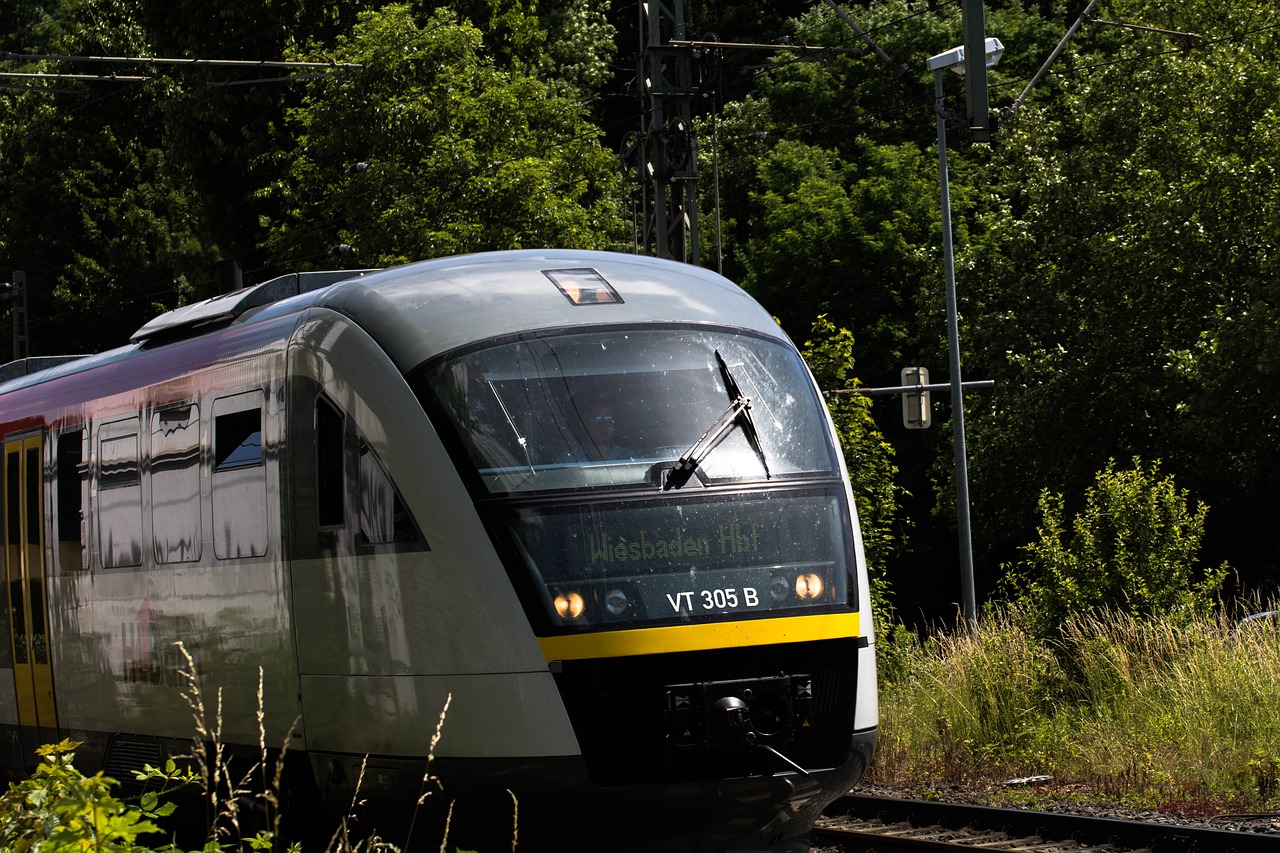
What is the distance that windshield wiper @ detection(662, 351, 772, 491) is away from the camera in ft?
23.8

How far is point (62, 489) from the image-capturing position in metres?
10.7

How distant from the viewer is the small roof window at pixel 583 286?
26.0 feet

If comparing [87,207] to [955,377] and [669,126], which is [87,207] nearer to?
[955,377]

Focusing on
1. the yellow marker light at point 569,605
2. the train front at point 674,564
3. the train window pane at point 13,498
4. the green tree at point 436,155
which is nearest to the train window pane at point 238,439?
the train front at point 674,564

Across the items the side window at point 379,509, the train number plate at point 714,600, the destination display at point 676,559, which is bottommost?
the train number plate at point 714,600

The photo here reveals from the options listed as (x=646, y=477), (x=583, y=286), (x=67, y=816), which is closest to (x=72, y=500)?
(x=583, y=286)

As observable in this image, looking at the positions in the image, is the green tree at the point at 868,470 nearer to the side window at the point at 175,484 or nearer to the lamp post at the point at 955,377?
the lamp post at the point at 955,377

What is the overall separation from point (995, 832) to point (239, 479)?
16.0 feet

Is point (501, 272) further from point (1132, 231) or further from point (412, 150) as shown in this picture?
point (1132, 231)

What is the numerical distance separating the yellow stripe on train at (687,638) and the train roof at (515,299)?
1543 millimetres

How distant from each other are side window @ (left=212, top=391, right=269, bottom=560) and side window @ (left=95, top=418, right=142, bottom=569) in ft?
3.65

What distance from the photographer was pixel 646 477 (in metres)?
7.22

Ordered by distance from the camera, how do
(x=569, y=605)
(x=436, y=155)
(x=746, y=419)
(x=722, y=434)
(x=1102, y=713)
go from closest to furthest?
(x=569, y=605), (x=722, y=434), (x=746, y=419), (x=1102, y=713), (x=436, y=155)

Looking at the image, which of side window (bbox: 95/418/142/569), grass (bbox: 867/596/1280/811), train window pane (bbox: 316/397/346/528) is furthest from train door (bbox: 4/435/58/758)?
grass (bbox: 867/596/1280/811)
